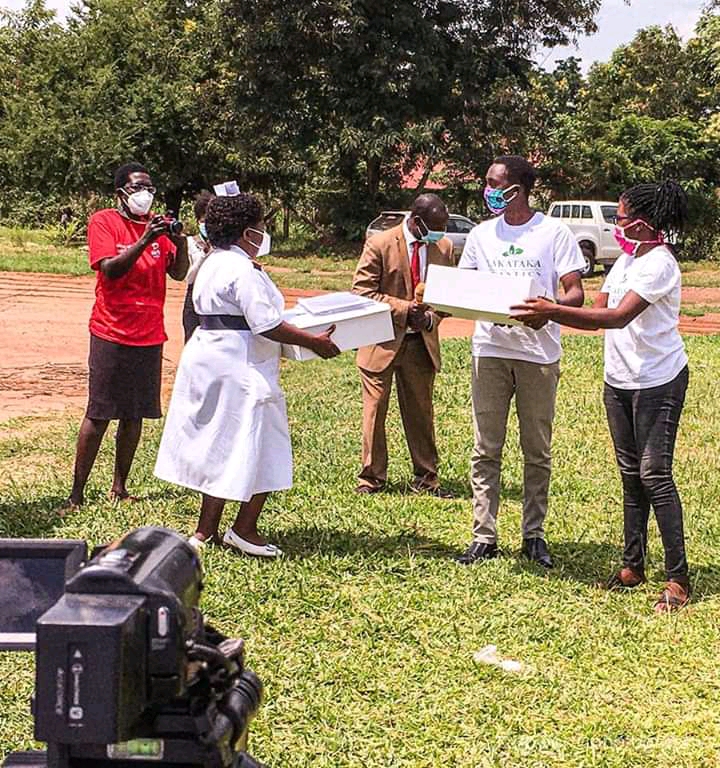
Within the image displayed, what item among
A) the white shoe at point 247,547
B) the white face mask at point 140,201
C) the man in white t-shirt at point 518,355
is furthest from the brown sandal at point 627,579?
the white face mask at point 140,201

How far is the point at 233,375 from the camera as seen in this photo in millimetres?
5113

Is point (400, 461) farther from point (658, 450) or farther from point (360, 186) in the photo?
point (360, 186)

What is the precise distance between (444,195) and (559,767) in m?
30.5

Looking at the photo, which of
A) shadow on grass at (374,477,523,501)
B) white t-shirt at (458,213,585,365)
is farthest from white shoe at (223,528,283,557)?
shadow on grass at (374,477,523,501)

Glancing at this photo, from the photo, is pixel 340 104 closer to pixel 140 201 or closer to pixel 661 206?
pixel 140 201

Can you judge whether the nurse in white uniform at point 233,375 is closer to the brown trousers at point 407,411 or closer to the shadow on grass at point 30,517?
the shadow on grass at point 30,517

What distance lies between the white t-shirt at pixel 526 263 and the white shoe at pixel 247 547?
1397 mm

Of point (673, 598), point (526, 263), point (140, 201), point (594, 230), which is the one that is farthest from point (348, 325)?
point (594, 230)

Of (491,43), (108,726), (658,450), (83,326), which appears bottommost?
(83,326)

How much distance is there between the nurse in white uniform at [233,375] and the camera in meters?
5.05

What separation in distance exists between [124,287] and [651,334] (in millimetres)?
2926

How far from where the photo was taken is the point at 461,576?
16.9ft

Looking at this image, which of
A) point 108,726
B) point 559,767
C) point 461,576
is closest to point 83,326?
point 461,576

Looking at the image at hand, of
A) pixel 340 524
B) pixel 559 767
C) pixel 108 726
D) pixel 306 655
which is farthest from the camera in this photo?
pixel 340 524
